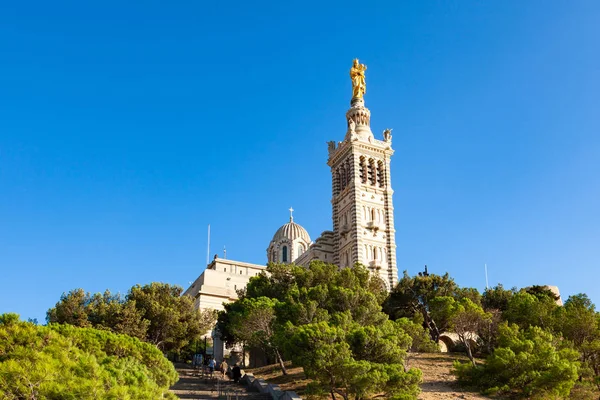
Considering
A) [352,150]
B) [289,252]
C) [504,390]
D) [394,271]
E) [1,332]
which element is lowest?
[504,390]

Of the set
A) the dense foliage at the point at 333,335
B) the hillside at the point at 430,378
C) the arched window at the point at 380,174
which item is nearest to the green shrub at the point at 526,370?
the hillside at the point at 430,378

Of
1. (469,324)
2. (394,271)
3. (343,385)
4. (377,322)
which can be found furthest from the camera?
(394,271)

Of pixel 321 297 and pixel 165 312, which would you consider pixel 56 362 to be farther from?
pixel 165 312

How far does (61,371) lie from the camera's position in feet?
67.3

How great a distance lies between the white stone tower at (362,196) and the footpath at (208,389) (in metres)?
28.1

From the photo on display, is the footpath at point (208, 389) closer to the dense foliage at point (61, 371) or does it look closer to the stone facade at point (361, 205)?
the dense foliage at point (61, 371)

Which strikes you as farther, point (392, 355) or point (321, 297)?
point (321, 297)

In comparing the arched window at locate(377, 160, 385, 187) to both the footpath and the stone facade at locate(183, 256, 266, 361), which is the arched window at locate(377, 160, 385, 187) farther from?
the footpath

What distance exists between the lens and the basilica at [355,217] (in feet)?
212

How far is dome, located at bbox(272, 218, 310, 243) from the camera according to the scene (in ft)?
270

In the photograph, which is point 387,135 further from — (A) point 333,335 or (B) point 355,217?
(A) point 333,335

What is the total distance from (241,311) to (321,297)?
507 cm

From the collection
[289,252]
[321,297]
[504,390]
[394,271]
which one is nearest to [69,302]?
[321,297]

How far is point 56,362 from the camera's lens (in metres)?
21.0
